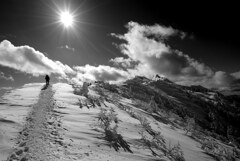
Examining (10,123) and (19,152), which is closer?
(19,152)

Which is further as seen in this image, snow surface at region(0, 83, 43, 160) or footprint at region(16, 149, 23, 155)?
snow surface at region(0, 83, 43, 160)

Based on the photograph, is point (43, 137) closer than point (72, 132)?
Yes

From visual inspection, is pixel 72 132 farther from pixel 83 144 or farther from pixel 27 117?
pixel 27 117

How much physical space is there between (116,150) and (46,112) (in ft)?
25.8

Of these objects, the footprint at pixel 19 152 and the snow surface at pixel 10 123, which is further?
the snow surface at pixel 10 123

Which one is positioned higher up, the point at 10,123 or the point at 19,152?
the point at 10,123

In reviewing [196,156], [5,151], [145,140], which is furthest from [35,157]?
[196,156]

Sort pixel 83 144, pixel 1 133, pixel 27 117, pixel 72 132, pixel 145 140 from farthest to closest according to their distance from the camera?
pixel 145 140
pixel 27 117
pixel 72 132
pixel 83 144
pixel 1 133

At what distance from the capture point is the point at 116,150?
12.0 metres

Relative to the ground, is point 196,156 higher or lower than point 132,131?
lower

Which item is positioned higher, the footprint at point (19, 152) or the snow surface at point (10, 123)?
the snow surface at point (10, 123)

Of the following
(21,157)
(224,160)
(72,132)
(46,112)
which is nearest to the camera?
(21,157)

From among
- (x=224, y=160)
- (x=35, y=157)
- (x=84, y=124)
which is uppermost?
(x=84, y=124)

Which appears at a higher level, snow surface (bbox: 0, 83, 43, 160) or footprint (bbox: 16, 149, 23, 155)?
snow surface (bbox: 0, 83, 43, 160)
